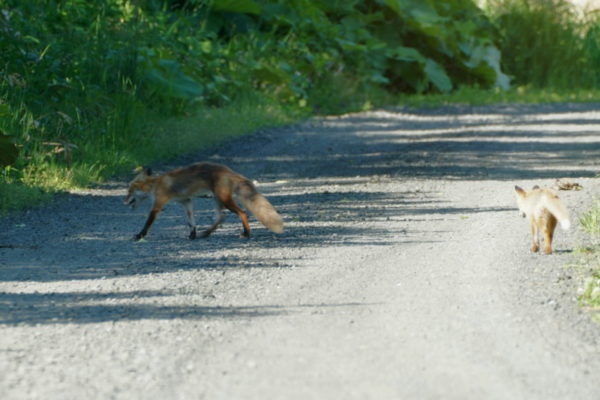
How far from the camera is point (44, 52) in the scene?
39.0ft

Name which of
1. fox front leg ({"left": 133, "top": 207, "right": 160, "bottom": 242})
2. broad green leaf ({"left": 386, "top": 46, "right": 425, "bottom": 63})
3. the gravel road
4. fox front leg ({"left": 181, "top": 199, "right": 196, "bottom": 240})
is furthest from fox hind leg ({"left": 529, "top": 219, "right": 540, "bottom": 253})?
broad green leaf ({"left": 386, "top": 46, "right": 425, "bottom": 63})

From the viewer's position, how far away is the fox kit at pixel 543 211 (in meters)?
6.29

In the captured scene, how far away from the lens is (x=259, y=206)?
7.38 metres

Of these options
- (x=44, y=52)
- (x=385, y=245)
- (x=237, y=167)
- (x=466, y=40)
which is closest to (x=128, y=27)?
(x=44, y=52)

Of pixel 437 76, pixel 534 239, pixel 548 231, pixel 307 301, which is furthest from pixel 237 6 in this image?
pixel 307 301

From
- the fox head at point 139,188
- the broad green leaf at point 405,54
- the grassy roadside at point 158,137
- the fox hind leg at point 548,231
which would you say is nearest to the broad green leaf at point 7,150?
the grassy roadside at point 158,137

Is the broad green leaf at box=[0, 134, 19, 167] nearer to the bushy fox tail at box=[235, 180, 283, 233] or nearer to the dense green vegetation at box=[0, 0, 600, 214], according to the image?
the dense green vegetation at box=[0, 0, 600, 214]

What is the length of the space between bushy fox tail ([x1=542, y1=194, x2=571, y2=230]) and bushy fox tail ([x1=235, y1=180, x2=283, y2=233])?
204 cm

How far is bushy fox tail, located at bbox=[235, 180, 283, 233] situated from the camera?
729 cm

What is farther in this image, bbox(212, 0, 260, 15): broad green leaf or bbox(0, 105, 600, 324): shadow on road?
bbox(212, 0, 260, 15): broad green leaf

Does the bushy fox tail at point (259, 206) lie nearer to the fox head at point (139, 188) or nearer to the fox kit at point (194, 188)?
the fox kit at point (194, 188)

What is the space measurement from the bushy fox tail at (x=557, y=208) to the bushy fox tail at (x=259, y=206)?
2044 millimetres

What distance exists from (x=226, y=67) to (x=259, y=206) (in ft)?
35.2

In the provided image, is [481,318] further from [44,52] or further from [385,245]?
[44,52]
